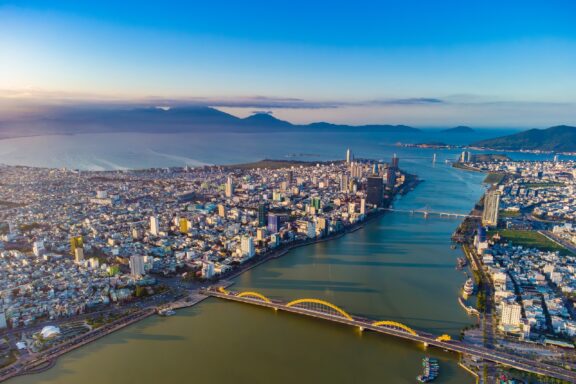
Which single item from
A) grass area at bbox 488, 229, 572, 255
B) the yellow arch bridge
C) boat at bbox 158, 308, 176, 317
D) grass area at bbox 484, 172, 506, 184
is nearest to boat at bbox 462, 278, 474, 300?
the yellow arch bridge

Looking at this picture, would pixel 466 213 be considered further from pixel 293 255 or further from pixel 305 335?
pixel 305 335

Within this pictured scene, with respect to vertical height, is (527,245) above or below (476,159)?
below

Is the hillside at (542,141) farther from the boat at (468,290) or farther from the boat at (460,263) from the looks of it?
the boat at (468,290)

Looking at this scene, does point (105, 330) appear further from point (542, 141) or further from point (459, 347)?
point (542, 141)

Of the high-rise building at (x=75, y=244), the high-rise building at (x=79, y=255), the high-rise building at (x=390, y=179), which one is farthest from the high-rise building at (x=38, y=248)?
the high-rise building at (x=390, y=179)

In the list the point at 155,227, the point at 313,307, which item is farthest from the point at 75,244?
the point at 313,307

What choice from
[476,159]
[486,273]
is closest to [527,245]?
[486,273]

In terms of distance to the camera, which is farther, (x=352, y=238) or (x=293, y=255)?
(x=352, y=238)
